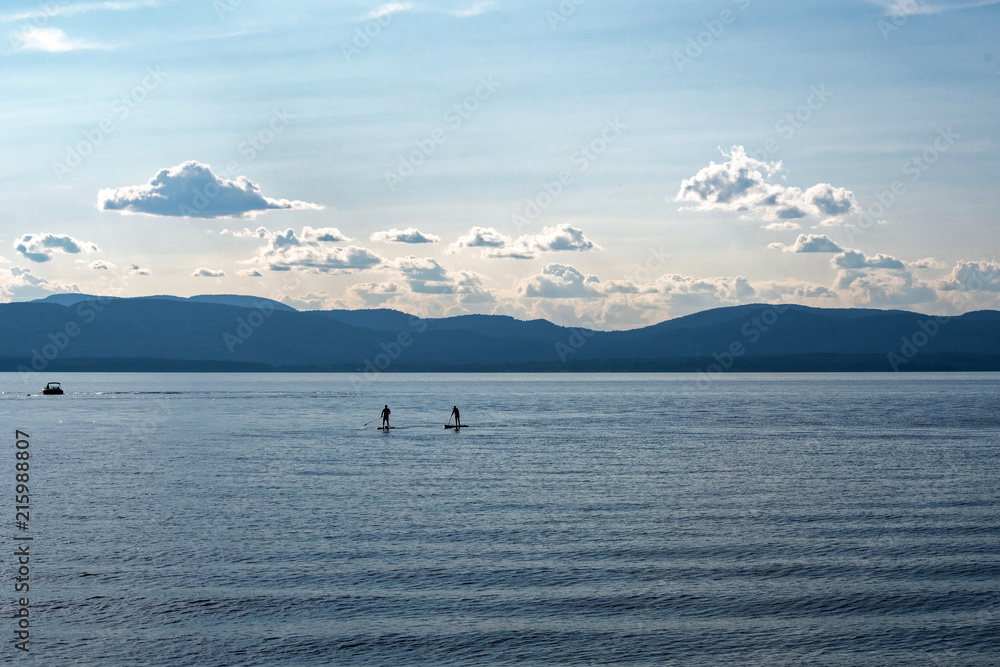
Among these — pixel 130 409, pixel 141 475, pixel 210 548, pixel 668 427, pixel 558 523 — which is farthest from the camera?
pixel 130 409

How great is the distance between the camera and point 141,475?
202ft

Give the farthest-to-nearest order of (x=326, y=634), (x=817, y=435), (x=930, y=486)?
(x=817, y=435), (x=930, y=486), (x=326, y=634)

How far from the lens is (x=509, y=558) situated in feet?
117

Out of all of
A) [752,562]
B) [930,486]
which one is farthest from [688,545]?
[930,486]

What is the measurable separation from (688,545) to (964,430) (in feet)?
259

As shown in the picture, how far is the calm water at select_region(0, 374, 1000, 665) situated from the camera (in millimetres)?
26188

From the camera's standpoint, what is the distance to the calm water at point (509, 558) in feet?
85.9

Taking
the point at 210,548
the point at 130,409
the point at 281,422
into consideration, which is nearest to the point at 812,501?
the point at 210,548

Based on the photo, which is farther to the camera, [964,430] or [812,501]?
[964,430]

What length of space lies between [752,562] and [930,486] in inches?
1069

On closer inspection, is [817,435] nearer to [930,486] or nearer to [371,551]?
[930,486]

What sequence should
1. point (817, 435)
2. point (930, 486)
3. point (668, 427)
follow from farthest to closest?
point (668, 427), point (817, 435), point (930, 486)

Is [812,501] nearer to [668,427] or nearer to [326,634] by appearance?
[326,634]

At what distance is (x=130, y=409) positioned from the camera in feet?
495
